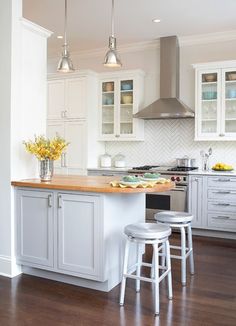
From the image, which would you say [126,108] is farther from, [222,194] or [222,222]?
[222,222]

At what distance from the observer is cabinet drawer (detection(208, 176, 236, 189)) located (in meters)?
4.83

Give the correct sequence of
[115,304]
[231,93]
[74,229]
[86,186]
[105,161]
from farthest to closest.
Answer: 1. [105,161]
2. [231,93]
3. [74,229]
4. [86,186]
5. [115,304]

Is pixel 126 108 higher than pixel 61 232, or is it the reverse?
pixel 126 108

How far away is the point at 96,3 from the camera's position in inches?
173

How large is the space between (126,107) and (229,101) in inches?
66.4

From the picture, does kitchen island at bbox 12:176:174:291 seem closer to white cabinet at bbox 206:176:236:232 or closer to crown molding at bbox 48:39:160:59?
white cabinet at bbox 206:176:236:232

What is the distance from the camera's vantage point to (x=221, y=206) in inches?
193

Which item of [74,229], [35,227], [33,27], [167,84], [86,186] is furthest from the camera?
[167,84]

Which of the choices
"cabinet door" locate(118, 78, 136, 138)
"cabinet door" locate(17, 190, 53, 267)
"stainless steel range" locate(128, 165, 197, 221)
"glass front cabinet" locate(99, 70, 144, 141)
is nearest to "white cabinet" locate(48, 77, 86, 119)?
"glass front cabinet" locate(99, 70, 144, 141)

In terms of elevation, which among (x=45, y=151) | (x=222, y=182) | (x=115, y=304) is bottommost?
(x=115, y=304)

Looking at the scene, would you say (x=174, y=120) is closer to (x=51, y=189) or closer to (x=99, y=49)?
(x=99, y=49)

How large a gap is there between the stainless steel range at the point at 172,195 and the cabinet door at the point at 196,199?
0.26 feet

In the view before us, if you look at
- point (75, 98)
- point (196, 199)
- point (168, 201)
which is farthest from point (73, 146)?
point (196, 199)

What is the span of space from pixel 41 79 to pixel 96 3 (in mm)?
1350
